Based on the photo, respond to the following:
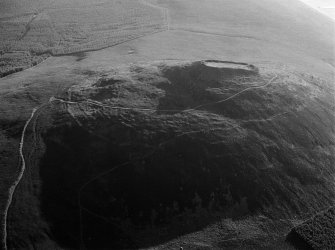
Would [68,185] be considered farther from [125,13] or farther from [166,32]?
[125,13]

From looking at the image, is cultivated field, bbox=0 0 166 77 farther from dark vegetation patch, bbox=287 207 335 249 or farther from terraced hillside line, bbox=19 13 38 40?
dark vegetation patch, bbox=287 207 335 249

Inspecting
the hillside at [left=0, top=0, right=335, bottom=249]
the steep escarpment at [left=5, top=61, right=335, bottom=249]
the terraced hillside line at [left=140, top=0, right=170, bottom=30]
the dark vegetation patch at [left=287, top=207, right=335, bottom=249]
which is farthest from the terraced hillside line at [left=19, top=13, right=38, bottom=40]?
the dark vegetation patch at [left=287, top=207, right=335, bottom=249]

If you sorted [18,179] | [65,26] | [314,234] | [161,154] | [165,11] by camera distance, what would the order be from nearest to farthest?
[314,234], [18,179], [161,154], [65,26], [165,11]

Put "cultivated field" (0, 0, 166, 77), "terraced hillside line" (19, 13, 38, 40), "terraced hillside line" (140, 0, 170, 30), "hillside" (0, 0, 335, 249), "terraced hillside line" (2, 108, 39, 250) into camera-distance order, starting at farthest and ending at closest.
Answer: "terraced hillside line" (140, 0, 170, 30) < "terraced hillside line" (19, 13, 38, 40) < "cultivated field" (0, 0, 166, 77) < "hillside" (0, 0, 335, 249) < "terraced hillside line" (2, 108, 39, 250)

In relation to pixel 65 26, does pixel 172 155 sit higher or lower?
lower

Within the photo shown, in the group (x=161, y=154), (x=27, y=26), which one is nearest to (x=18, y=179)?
(x=161, y=154)

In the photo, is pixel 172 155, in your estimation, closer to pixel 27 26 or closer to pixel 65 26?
pixel 65 26

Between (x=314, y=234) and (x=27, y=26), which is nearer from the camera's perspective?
(x=314, y=234)
